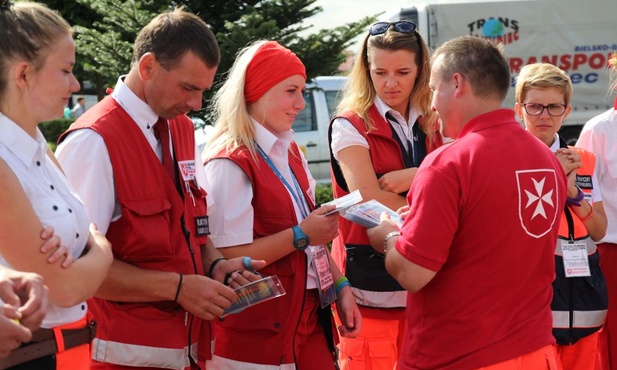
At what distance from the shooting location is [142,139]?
318cm

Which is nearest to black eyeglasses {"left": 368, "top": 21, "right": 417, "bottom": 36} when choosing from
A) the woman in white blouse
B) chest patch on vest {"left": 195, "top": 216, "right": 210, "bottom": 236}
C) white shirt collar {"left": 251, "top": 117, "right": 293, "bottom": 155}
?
white shirt collar {"left": 251, "top": 117, "right": 293, "bottom": 155}

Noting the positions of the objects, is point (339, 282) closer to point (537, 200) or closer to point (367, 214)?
point (367, 214)

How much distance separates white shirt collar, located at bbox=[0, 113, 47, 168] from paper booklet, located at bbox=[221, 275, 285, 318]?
1.03 meters

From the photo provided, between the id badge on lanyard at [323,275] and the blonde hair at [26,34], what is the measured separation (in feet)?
5.23

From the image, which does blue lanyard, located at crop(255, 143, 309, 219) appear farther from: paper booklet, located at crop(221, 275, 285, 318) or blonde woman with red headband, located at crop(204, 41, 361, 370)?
paper booklet, located at crop(221, 275, 285, 318)

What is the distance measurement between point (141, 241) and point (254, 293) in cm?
51

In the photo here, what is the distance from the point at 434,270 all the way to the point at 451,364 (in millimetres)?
386

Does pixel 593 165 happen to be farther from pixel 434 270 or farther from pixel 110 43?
pixel 110 43

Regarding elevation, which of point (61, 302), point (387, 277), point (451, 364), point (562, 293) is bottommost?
point (562, 293)

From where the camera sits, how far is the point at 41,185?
2557mm

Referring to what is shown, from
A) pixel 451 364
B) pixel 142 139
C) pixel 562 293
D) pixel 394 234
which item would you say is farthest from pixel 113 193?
pixel 562 293

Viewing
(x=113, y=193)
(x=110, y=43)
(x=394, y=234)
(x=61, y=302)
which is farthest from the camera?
(x=110, y=43)

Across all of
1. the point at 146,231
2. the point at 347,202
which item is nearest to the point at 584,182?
the point at 347,202

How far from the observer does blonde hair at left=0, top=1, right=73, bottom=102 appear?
2506mm
